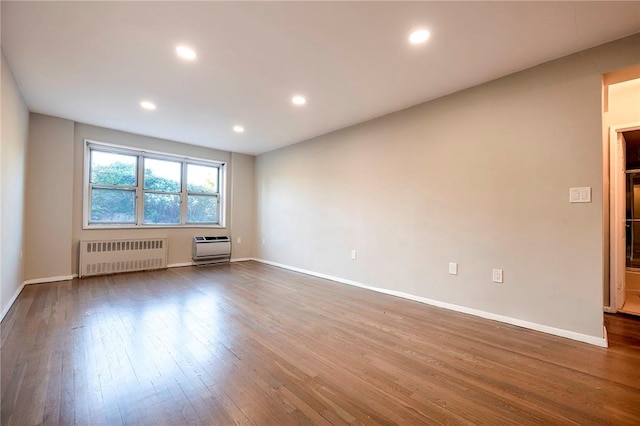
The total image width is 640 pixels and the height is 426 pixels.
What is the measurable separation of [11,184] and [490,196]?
510cm

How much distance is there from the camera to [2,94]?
2.45 meters

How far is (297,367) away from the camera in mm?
1844

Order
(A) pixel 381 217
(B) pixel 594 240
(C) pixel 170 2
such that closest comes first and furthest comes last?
(C) pixel 170 2 < (B) pixel 594 240 < (A) pixel 381 217

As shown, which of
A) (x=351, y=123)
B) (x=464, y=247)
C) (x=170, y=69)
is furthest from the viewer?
(x=351, y=123)

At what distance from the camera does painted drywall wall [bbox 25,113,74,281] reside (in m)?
3.90

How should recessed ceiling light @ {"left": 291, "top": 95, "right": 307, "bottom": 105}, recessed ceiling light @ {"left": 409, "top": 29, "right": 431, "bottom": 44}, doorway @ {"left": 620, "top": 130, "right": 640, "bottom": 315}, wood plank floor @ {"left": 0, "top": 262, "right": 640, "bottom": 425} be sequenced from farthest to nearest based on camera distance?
doorway @ {"left": 620, "top": 130, "right": 640, "bottom": 315} < recessed ceiling light @ {"left": 291, "top": 95, "right": 307, "bottom": 105} < recessed ceiling light @ {"left": 409, "top": 29, "right": 431, "bottom": 44} < wood plank floor @ {"left": 0, "top": 262, "right": 640, "bottom": 425}

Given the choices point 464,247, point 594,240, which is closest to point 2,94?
point 464,247

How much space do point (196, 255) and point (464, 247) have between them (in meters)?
4.80

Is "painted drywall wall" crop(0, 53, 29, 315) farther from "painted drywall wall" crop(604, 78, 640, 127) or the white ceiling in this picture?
"painted drywall wall" crop(604, 78, 640, 127)

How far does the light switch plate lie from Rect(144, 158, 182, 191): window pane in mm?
6045

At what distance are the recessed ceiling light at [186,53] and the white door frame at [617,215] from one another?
4.51m

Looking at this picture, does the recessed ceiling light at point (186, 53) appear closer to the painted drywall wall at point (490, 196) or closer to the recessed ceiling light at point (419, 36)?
the recessed ceiling light at point (419, 36)

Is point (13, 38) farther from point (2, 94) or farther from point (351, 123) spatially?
point (351, 123)

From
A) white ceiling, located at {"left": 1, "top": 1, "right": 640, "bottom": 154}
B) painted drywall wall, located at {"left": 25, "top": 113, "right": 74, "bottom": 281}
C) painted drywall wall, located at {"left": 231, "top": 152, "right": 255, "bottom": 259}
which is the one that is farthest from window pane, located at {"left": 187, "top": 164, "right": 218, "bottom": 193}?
white ceiling, located at {"left": 1, "top": 1, "right": 640, "bottom": 154}
